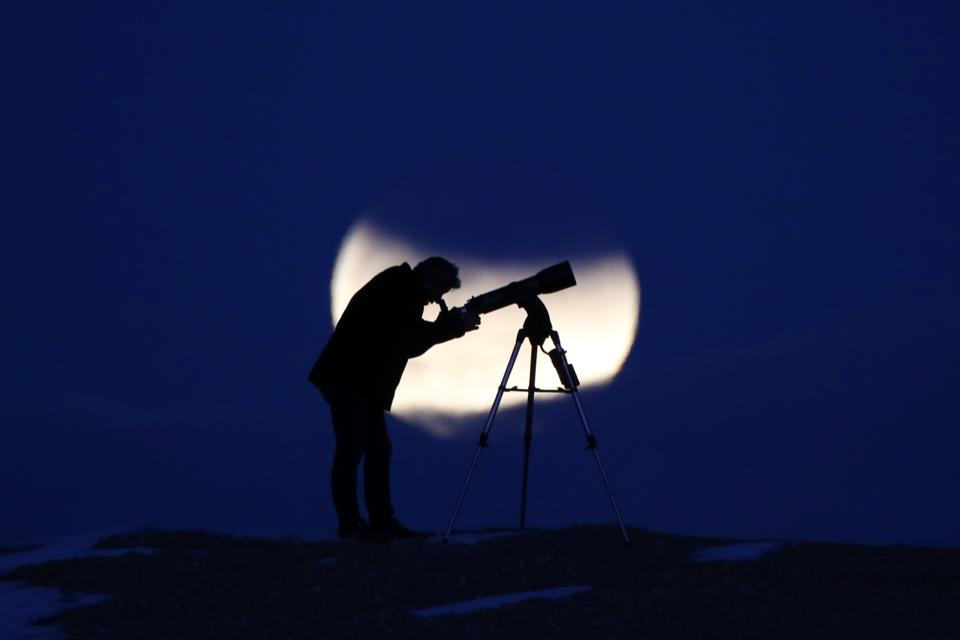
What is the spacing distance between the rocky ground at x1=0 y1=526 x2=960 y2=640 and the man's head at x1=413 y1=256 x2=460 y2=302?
2339 mm

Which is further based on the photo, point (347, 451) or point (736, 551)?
point (347, 451)

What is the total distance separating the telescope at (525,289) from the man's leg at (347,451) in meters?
1.43

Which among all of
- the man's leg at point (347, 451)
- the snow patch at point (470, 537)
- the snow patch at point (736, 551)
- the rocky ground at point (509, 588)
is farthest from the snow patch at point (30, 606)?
the snow patch at point (736, 551)

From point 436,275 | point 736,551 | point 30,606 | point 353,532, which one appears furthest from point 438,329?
point 30,606

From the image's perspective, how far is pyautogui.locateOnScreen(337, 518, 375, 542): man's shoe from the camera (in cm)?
1059

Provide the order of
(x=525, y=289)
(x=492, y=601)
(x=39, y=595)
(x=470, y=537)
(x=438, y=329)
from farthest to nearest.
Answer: (x=438, y=329) < (x=525, y=289) < (x=470, y=537) < (x=39, y=595) < (x=492, y=601)

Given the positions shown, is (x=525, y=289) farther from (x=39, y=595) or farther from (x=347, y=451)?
(x=39, y=595)

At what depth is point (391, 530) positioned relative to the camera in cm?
1088

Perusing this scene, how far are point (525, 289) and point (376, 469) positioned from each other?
2.29m

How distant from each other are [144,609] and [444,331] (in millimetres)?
4080

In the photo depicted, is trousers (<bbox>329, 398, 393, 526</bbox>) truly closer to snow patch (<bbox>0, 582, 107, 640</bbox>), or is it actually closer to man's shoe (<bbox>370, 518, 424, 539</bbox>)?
man's shoe (<bbox>370, 518, 424, 539</bbox>)

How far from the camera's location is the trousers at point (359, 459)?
1048 cm

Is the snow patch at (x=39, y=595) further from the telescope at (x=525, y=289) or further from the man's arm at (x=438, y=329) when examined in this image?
the telescope at (x=525, y=289)

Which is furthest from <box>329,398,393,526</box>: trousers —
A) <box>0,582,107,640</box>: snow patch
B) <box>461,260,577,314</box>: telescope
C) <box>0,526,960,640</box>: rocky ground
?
<box>0,582,107,640</box>: snow patch
